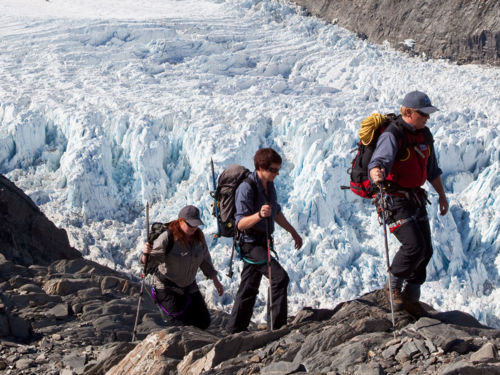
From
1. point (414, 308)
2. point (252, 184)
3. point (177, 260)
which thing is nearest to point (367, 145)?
point (252, 184)

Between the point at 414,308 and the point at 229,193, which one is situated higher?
the point at 229,193

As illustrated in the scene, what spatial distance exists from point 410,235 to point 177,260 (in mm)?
1660

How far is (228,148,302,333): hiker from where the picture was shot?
3850mm

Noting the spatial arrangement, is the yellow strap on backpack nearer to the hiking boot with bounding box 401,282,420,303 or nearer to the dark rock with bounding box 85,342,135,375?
the hiking boot with bounding box 401,282,420,303

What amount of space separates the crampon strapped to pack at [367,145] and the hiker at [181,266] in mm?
1165

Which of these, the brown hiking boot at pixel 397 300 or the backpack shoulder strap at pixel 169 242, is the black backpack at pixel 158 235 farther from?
the brown hiking boot at pixel 397 300

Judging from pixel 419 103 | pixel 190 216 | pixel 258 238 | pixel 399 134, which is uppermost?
pixel 419 103

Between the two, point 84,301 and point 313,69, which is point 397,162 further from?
point 313,69

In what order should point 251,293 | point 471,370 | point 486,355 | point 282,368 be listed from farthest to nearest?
point 251,293
point 282,368
point 486,355
point 471,370

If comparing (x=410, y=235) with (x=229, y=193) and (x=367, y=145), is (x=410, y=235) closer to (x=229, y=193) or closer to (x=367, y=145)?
(x=367, y=145)

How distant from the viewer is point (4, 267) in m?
7.49

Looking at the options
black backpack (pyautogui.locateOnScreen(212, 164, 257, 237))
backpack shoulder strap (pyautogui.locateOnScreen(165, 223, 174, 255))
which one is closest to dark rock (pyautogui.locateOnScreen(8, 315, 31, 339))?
backpack shoulder strap (pyautogui.locateOnScreen(165, 223, 174, 255))

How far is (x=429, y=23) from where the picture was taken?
22.4 m

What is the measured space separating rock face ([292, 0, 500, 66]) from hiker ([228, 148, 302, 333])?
19.0 meters
